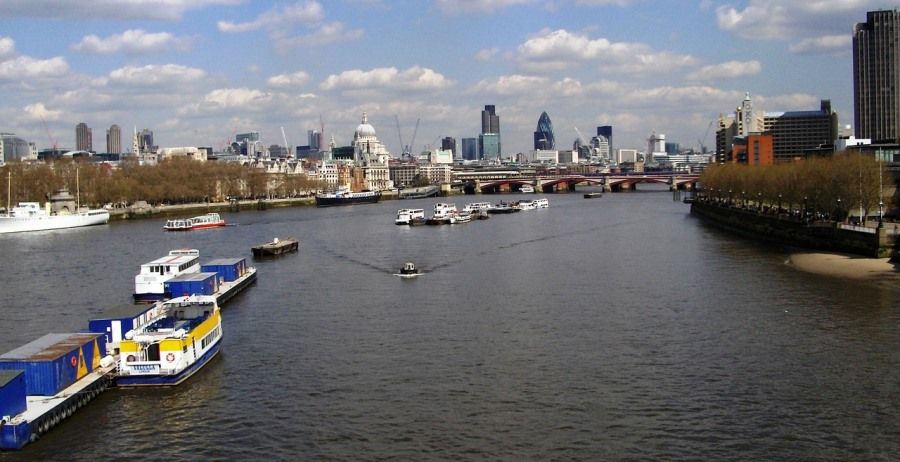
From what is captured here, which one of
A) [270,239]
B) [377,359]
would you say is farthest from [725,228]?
[377,359]

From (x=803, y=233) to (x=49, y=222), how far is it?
1793 inches

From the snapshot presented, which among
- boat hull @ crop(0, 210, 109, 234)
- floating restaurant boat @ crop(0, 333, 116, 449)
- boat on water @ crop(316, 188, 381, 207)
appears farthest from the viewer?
boat on water @ crop(316, 188, 381, 207)

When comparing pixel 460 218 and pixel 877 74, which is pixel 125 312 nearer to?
pixel 460 218

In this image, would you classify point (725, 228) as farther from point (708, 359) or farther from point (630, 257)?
point (708, 359)

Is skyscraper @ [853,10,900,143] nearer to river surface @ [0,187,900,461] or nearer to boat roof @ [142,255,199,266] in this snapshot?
river surface @ [0,187,900,461]

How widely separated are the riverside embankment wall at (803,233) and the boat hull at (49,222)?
134 ft

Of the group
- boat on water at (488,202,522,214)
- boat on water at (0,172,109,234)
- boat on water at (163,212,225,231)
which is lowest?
boat on water at (488,202,522,214)

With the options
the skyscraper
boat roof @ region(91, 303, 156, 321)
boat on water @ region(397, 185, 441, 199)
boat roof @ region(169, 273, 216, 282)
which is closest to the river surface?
boat roof @ region(169, 273, 216, 282)

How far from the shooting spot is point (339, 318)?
874 inches

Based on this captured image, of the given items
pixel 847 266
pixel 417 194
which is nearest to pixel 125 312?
pixel 847 266

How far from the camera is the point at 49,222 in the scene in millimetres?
60531

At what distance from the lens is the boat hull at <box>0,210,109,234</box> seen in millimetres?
58188

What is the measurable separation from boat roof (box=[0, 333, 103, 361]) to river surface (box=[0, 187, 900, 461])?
1.04 metres

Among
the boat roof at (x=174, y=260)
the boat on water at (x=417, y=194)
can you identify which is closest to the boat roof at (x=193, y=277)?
the boat roof at (x=174, y=260)
